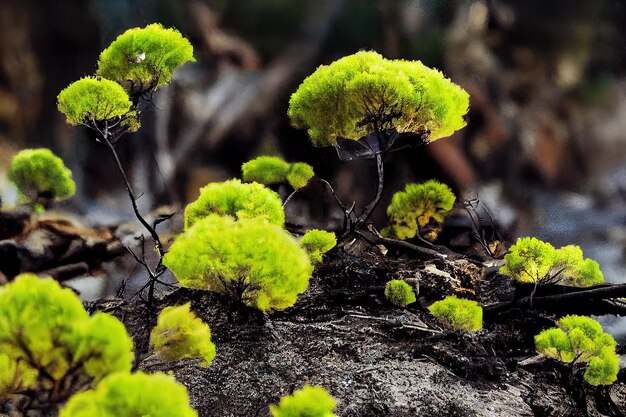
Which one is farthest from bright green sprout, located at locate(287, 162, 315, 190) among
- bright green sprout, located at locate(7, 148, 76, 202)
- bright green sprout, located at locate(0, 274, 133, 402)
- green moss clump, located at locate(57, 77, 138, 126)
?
bright green sprout, located at locate(0, 274, 133, 402)

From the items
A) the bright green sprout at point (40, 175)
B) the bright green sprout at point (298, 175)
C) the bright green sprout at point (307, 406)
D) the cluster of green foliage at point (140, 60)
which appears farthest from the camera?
the bright green sprout at point (40, 175)

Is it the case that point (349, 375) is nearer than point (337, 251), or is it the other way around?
point (349, 375)

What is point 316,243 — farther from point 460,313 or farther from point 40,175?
point 40,175

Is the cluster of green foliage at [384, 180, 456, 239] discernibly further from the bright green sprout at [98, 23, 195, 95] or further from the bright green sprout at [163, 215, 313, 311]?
the bright green sprout at [163, 215, 313, 311]

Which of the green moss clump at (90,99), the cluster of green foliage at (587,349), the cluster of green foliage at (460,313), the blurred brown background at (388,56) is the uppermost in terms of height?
the blurred brown background at (388,56)

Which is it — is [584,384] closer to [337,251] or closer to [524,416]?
[524,416]

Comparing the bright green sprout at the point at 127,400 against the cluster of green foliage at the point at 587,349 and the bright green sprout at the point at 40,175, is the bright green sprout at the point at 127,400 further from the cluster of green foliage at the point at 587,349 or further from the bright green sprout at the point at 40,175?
the bright green sprout at the point at 40,175

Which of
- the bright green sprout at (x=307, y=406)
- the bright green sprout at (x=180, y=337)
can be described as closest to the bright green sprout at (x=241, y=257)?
the bright green sprout at (x=180, y=337)

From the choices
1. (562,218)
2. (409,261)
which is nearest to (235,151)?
(409,261)
